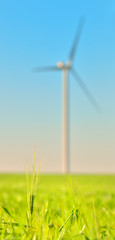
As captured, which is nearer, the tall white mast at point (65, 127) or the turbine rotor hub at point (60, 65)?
the turbine rotor hub at point (60, 65)

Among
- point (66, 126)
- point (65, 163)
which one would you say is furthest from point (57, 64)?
point (65, 163)

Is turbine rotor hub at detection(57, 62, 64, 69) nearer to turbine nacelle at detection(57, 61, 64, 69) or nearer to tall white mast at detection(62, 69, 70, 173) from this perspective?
turbine nacelle at detection(57, 61, 64, 69)

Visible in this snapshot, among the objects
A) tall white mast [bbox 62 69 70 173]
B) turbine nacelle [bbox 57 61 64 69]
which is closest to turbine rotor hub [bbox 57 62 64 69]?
turbine nacelle [bbox 57 61 64 69]

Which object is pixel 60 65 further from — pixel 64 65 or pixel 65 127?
pixel 65 127

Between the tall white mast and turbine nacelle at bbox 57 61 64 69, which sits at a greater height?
turbine nacelle at bbox 57 61 64 69

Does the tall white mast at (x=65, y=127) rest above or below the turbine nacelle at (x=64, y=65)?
below

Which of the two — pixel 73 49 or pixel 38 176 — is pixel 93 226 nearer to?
pixel 38 176

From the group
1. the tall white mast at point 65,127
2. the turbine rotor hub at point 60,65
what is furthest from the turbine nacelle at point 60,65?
the tall white mast at point 65,127

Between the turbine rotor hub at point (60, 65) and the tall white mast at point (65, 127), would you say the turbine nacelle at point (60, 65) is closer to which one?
the turbine rotor hub at point (60, 65)

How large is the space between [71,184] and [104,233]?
35 cm

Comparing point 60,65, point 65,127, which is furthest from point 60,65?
point 65,127

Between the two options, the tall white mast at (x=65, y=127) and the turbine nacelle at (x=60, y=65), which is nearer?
the turbine nacelle at (x=60, y=65)

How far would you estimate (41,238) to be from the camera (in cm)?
159

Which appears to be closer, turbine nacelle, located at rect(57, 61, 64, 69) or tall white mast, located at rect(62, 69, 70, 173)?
turbine nacelle, located at rect(57, 61, 64, 69)
